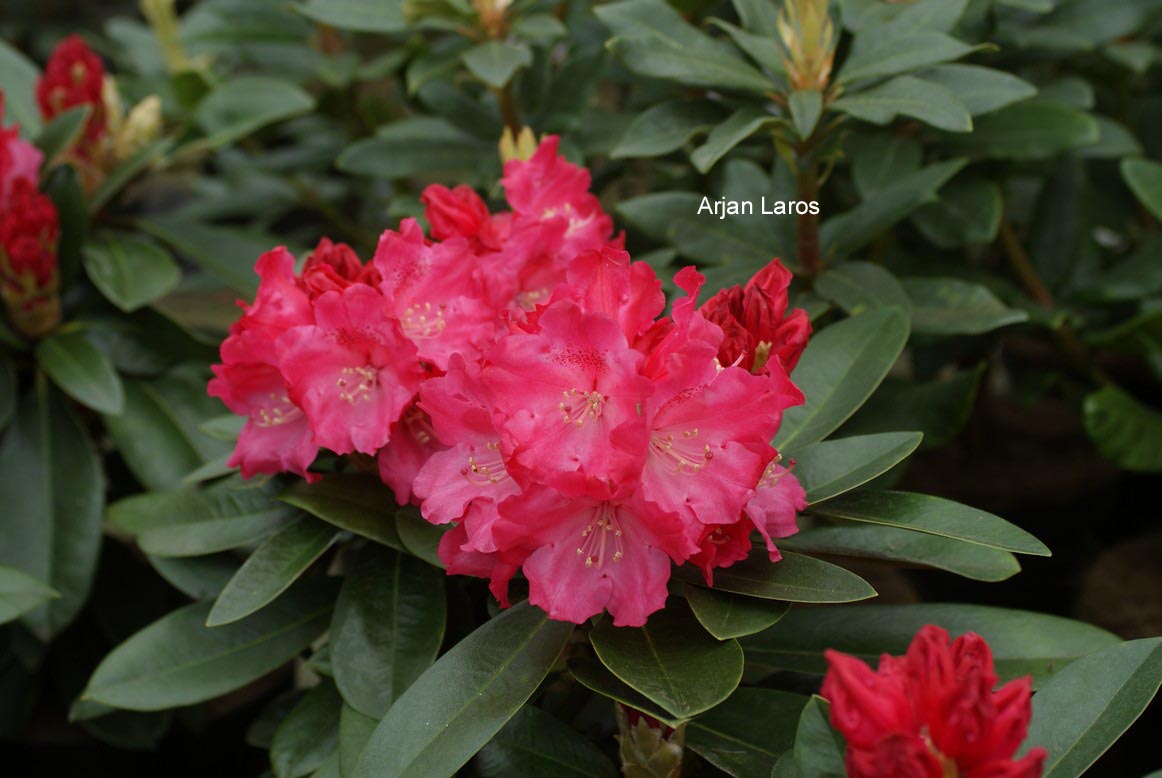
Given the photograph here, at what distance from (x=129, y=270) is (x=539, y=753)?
3.42 feet

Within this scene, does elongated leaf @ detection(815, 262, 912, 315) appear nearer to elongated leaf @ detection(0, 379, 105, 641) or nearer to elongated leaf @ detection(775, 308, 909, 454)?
elongated leaf @ detection(775, 308, 909, 454)

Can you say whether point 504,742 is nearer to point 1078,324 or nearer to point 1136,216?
point 1078,324

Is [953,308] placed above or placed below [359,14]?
below

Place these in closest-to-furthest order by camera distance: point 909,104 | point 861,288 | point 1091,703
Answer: point 1091,703
point 909,104
point 861,288

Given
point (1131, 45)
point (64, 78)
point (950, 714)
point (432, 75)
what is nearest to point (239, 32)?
point (64, 78)

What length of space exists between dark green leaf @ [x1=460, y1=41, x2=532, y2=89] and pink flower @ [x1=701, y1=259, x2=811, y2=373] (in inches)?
24.9

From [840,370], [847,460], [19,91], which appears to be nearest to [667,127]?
[840,370]

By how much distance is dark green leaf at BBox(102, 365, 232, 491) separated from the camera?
4.83ft

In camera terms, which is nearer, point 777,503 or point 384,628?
point 777,503

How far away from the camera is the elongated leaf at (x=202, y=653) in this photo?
1059 millimetres

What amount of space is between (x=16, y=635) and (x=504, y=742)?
0.84 metres

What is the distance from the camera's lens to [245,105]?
1783 mm

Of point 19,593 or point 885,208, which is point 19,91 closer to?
point 19,593

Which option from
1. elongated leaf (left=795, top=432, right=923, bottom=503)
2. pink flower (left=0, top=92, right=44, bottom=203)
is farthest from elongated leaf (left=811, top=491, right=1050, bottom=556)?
pink flower (left=0, top=92, right=44, bottom=203)
